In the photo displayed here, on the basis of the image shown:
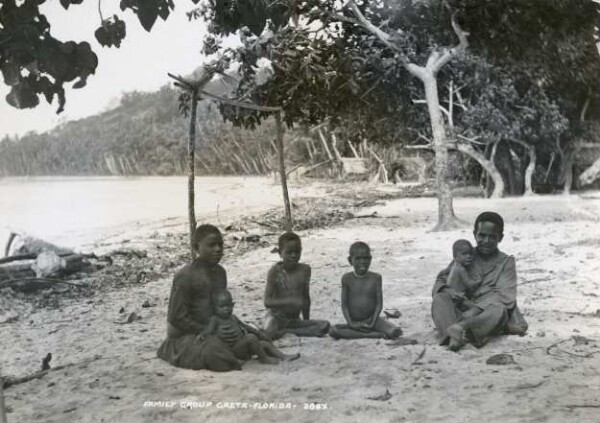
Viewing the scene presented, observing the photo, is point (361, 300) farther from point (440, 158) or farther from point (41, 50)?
point (41, 50)

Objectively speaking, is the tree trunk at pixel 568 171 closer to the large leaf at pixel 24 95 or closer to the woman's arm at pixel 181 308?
the woman's arm at pixel 181 308

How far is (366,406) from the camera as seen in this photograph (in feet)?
9.87

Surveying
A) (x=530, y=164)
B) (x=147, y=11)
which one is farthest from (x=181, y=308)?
(x=530, y=164)

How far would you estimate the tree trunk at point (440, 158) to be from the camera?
14.1ft

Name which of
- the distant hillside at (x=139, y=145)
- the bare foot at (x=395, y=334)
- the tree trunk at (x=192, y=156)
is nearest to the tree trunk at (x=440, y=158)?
the bare foot at (x=395, y=334)

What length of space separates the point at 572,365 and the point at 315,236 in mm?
1897

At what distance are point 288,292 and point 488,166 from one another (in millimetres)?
2380

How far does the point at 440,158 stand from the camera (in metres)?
4.48

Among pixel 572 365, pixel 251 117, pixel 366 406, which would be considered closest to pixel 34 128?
pixel 251 117

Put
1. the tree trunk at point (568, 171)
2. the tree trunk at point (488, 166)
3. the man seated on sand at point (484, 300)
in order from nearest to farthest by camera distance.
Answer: the man seated on sand at point (484, 300)
the tree trunk at point (568, 171)
the tree trunk at point (488, 166)

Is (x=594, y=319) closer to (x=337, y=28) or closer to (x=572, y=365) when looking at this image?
(x=572, y=365)

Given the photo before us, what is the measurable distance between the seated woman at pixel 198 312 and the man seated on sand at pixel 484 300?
115 centimetres

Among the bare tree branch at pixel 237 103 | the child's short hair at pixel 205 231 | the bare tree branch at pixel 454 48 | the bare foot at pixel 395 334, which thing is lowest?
the bare foot at pixel 395 334

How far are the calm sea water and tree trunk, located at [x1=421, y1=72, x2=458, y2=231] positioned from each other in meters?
1.52
